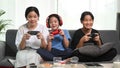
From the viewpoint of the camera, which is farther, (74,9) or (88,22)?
(74,9)

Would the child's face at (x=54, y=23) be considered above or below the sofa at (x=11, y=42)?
above

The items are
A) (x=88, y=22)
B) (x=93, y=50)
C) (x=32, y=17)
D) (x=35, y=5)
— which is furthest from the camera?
(x=35, y=5)

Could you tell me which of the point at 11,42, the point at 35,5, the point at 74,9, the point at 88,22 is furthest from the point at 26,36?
the point at 74,9

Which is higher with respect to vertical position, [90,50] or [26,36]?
[26,36]

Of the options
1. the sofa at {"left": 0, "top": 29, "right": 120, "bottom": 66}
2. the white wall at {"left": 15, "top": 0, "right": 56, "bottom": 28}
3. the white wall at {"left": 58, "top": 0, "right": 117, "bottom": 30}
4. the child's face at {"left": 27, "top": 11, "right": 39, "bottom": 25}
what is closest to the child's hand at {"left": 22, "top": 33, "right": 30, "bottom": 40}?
the child's face at {"left": 27, "top": 11, "right": 39, "bottom": 25}

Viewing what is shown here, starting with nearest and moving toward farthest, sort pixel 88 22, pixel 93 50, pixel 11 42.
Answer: pixel 93 50 → pixel 88 22 → pixel 11 42

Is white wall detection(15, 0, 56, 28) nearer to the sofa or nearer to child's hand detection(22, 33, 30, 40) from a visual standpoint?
the sofa

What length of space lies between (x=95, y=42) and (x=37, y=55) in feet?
2.57

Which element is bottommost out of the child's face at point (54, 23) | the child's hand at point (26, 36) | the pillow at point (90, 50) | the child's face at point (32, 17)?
the pillow at point (90, 50)

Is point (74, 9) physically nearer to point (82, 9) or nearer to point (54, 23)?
point (82, 9)

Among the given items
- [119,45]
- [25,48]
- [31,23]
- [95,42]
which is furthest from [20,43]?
[119,45]

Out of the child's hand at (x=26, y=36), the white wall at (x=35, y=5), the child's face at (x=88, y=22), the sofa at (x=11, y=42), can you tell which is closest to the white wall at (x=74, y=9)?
the white wall at (x=35, y=5)

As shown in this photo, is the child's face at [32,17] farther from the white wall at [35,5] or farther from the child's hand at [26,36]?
the white wall at [35,5]

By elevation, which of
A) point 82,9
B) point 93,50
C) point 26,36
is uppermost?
point 82,9
